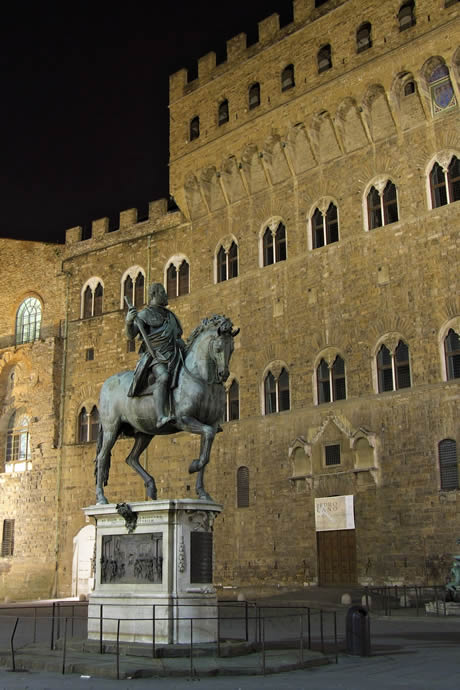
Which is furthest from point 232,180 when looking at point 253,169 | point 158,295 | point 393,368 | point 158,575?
point 158,575

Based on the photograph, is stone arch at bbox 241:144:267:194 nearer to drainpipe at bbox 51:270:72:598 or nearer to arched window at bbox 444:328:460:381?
arched window at bbox 444:328:460:381

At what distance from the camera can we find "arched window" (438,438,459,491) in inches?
792

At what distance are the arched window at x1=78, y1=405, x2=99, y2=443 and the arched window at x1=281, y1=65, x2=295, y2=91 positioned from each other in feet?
44.2

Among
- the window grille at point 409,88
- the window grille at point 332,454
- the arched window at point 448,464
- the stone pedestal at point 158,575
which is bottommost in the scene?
the stone pedestal at point 158,575

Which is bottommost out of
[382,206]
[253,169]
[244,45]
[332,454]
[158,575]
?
[158,575]

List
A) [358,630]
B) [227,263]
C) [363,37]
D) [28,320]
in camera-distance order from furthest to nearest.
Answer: [28,320], [227,263], [363,37], [358,630]

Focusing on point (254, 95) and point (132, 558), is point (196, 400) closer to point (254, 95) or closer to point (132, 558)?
point (132, 558)

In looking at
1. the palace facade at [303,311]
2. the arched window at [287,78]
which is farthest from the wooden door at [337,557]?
the arched window at [287,78]

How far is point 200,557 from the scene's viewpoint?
10188 mm

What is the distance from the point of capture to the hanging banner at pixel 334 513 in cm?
2177

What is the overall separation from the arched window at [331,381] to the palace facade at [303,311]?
58 mm

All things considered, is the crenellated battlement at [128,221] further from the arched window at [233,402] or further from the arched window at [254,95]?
the arched window at [233,402]

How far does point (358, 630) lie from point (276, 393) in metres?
14.8

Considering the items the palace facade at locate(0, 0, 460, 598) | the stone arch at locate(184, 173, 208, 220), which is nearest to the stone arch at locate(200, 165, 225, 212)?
the palace facade at locate(0, 0, 460, 598)
